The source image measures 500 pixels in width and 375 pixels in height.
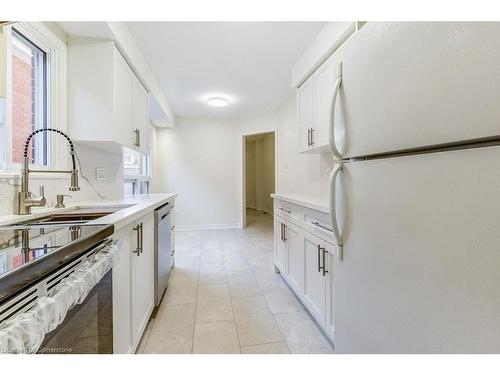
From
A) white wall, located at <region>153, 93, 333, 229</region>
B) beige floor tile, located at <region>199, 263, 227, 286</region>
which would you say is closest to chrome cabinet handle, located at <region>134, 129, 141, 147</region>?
beige floor tile, located at <region>199, 263, 227, 286</region>

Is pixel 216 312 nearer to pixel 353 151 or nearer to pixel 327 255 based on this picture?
pixel 327 255

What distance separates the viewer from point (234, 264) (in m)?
2.99

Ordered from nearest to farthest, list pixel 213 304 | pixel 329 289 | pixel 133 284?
pixel 133 284 < pixel 329 289 < pixel 213 304

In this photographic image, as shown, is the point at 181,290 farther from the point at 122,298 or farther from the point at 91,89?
the point at 91,89

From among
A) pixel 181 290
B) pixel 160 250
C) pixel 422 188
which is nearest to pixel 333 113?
pixel 422 188

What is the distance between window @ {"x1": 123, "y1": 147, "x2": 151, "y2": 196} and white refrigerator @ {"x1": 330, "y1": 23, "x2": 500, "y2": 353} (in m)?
3.10

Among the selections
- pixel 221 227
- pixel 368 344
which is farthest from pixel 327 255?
pixel 221 227

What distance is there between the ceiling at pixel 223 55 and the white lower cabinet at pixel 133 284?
1.71m

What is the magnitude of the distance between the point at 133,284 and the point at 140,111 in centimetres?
187

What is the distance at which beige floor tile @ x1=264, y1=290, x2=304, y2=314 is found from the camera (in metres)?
1.95

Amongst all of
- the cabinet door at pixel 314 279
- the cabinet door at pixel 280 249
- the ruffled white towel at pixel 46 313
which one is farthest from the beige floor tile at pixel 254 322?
the ruffled white towel at pixel 46 313

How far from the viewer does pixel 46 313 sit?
55cm

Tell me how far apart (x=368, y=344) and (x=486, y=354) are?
44cm

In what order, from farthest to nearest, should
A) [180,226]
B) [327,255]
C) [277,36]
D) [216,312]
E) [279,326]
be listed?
1. [180,226]
2. [277,36]
3. [216,312]
4. [279,326]
5. [327,255]
